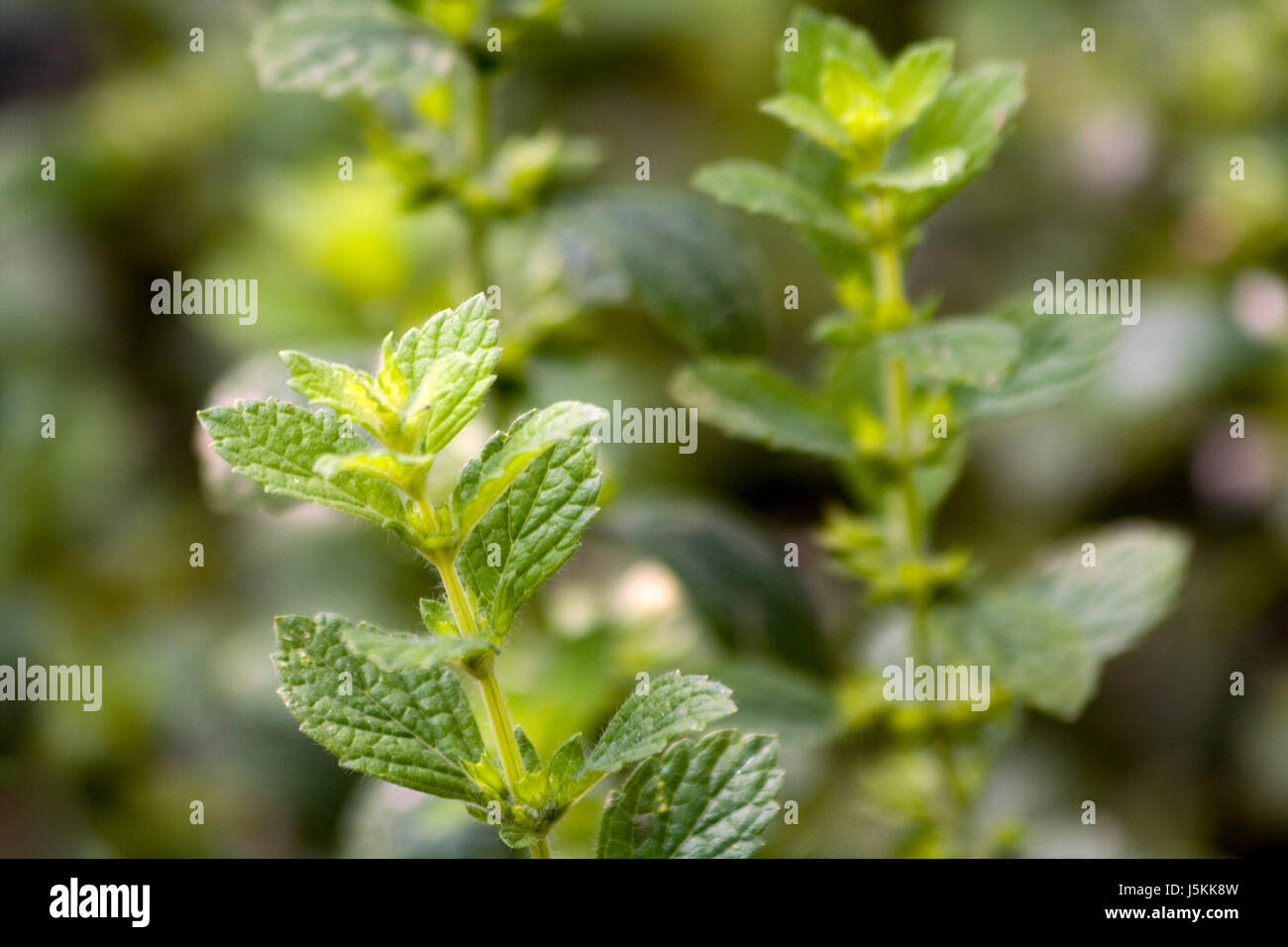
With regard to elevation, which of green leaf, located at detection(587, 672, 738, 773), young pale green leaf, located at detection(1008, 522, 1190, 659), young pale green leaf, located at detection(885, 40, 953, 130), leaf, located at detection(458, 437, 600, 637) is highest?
young pale green leaf, located at detection(885, 40, 953, 130)

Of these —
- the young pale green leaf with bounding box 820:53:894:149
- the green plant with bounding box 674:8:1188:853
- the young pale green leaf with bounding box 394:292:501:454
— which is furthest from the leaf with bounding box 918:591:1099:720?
the young pale green leaf with bounding box 394:292:501:454

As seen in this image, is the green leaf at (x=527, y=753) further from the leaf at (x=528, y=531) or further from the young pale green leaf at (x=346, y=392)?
the young pale green leaf at (x=346, y=392)

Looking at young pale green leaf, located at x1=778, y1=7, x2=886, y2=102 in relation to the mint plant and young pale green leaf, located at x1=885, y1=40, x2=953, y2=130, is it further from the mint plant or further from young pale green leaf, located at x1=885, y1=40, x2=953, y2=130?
the mint plant

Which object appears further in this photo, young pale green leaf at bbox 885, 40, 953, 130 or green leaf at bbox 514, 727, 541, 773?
young pale green leaf at bbox 885, 40, 953, 130

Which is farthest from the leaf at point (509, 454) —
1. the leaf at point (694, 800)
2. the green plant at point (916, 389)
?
the green plant at point (916, 389)

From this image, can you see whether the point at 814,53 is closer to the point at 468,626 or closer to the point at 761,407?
the point at 761,407

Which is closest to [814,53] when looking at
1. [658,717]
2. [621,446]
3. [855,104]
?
[855,104]
